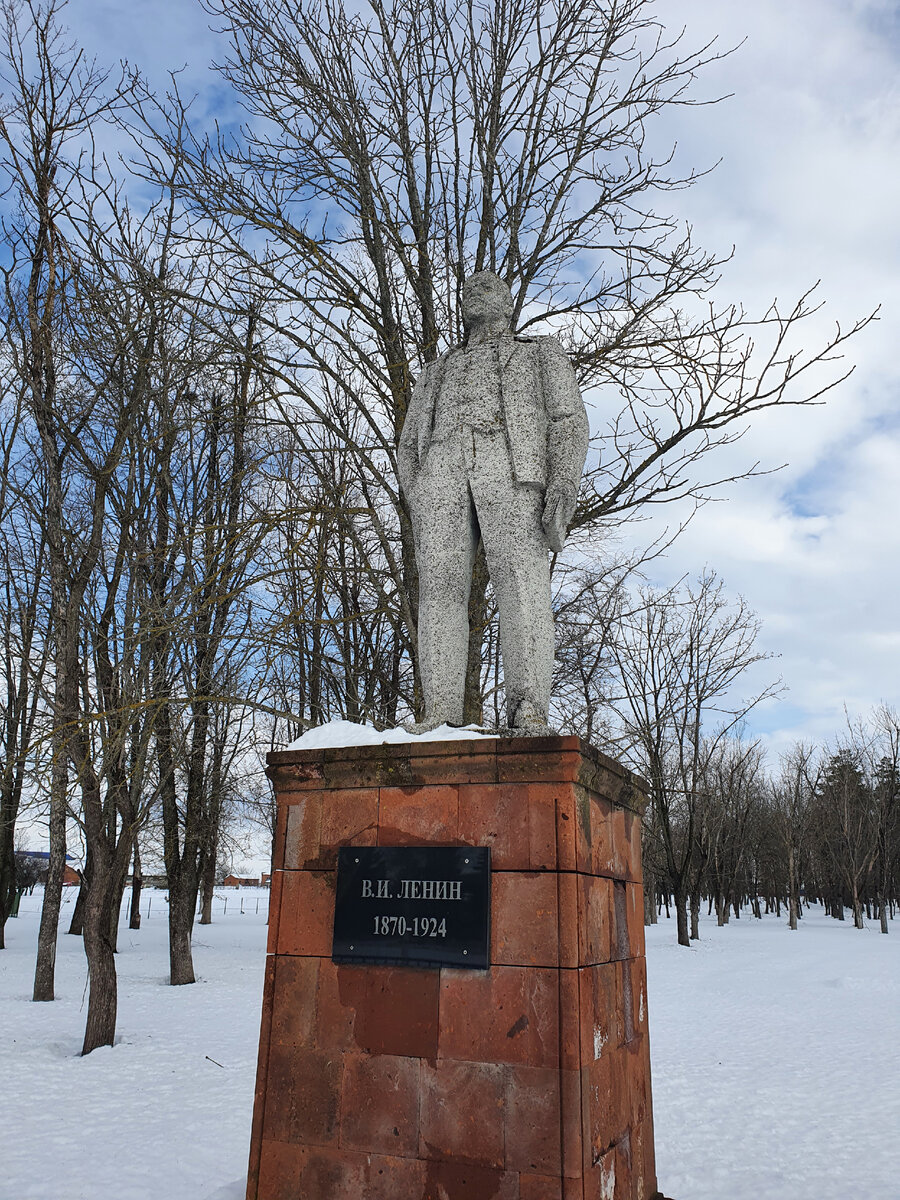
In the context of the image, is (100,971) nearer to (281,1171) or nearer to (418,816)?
(281,1171)

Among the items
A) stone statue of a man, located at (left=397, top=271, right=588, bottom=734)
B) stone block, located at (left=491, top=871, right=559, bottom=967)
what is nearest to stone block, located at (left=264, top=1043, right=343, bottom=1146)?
stone block, located at (left=491, top=871, right=559, bottom=967)

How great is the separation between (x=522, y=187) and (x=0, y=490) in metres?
9.68

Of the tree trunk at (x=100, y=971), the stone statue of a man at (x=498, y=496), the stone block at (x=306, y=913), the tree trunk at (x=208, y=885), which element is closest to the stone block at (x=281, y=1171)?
the stone block at (x=306, y=913)

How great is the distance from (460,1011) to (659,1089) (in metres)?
7.03

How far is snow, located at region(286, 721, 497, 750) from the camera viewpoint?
345cm

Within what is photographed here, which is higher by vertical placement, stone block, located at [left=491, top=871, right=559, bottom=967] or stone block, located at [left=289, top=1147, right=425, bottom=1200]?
stone block, located at [left=491, top=871, right=559, bottom=967]

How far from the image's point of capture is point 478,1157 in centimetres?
287

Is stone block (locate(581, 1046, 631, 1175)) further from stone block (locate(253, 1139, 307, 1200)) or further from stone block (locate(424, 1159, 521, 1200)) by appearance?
stone block (locate(253, 1139, 307, 1200))

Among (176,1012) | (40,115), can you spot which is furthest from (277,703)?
(40,115)

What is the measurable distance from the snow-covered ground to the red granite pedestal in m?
1.11

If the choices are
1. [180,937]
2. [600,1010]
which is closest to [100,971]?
[180,937]

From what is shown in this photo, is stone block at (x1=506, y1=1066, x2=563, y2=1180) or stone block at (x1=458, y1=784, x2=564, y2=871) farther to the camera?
stone block at (x1=458, y1=784, x2=564, y2=871)

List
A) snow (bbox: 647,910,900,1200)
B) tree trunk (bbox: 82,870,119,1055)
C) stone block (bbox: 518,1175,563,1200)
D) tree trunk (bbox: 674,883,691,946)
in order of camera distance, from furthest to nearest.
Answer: tree trunk (bbox: 674,883,691,946) → tree trunk (bbox: 82,870,119,1055) → snow (bbox: 647,910,900,1200) → stone block (bbox: 518,1175,563,1200)

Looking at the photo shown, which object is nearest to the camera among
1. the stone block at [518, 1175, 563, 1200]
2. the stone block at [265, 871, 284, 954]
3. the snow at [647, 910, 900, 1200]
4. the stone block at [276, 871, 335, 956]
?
the stone block at [518, 1175, 563, 1200]
